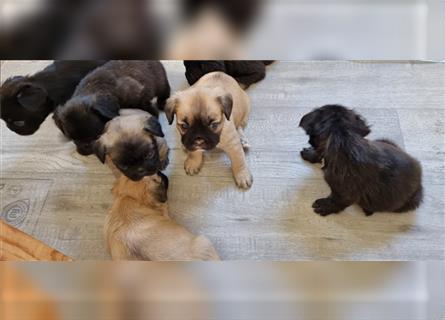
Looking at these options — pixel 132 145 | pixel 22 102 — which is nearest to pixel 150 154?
pixel 132 145

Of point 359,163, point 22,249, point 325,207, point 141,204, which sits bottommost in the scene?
point 325,207

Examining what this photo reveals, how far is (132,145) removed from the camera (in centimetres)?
140

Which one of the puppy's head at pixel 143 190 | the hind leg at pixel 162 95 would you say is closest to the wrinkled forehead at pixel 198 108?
the puppy's head at pixel 143 190

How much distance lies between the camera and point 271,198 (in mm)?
1535

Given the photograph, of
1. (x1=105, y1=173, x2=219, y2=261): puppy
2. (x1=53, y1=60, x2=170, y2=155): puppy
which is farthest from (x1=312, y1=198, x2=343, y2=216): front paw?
(x1=53, y1=60, x2=170, y2=155): puppy

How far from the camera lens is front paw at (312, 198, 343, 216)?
4.79 feet

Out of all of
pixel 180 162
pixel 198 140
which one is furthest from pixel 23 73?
pixel 198 140

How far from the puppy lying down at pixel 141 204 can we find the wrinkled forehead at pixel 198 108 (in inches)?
4.7

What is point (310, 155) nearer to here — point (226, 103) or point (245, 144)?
point (245, 144)

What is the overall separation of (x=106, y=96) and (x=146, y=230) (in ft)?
1.52

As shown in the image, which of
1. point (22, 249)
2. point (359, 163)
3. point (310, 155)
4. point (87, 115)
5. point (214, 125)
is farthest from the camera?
point (310, 155)

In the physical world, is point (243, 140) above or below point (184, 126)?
below

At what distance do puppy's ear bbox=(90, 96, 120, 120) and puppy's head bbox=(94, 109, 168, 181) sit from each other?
0.14 ft

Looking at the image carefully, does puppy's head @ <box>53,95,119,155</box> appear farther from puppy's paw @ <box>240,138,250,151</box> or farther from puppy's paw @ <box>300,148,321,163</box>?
puppy's paw @ <box>300,148,321,163</box>
